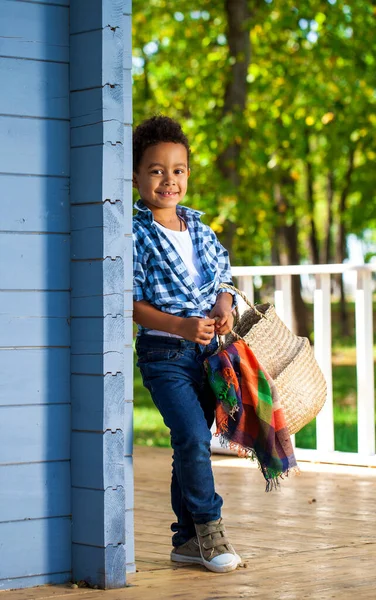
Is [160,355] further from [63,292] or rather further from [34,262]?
[34,262]

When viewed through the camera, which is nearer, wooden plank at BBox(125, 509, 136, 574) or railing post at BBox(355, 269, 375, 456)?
wooden plank at BBox(125, 509, 136, 574)

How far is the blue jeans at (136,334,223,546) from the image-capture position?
3279 mm

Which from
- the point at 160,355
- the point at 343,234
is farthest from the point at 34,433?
the point at 343,234

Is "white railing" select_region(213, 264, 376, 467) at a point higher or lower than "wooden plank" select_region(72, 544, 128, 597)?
higher

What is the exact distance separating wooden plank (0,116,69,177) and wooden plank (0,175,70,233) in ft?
0.09

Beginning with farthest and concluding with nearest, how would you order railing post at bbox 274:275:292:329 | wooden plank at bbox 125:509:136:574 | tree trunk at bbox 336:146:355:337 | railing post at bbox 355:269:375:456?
tree trunk at bbox 336:146:355:337, railing post at bbox 274:275:292:329, railing post at bbox 355:269:375:456, wooden plank at bbox 125:509:136:574

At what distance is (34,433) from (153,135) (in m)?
1.06

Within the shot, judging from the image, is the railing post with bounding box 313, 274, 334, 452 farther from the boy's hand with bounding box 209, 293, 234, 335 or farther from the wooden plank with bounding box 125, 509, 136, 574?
the wooden plank with bounding box 125, 509, 136, 574

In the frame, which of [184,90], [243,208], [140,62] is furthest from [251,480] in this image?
[140,62]

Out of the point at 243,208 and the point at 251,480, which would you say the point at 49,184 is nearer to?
the point at 251,480

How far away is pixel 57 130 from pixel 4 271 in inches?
17.4

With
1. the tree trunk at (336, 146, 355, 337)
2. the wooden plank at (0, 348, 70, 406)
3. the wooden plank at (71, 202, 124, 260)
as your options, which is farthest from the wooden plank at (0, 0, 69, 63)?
the tree trunk at (336, 146, 355, 337)

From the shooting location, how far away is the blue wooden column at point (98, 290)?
3033mm

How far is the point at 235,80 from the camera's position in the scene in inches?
420
